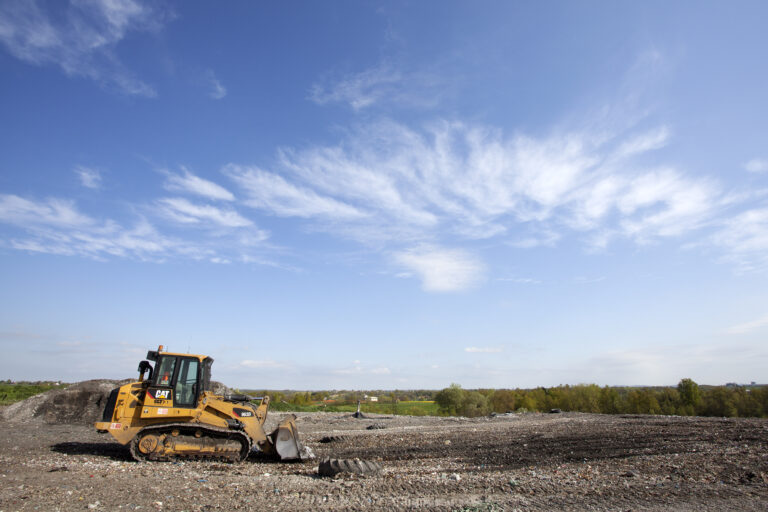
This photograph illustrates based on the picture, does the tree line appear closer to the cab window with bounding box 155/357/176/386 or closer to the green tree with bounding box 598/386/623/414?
the green tree with bounding box 598/386/623/414

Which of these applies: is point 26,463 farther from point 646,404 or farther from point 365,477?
point 646,404

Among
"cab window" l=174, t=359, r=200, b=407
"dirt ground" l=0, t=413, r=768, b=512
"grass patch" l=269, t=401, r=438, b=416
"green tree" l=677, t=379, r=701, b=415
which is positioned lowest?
"dirt ground" l=0, t=413, r=768, b=512

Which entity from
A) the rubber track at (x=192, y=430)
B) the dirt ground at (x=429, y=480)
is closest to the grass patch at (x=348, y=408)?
the dirt ground at (x=429, y=480)

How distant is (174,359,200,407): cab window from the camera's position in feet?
38.0

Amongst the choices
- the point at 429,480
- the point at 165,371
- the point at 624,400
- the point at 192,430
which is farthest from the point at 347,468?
the point at 624,400

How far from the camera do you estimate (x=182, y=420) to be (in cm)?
1152

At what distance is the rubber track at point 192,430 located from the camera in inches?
431

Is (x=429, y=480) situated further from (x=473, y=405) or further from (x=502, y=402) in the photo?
(x=502, y=402)

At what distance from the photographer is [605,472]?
378 inches

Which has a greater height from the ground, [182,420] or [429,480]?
[182,420]

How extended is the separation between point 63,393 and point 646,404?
61.1 meters

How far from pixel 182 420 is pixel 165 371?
143 cm

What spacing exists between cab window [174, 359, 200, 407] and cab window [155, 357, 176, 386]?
0.23 meters

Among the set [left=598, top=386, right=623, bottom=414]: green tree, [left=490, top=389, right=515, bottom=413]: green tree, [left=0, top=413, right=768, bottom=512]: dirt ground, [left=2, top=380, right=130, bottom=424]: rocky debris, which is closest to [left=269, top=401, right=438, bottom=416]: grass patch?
[left=490, top=389, right=515, bottom=413]: green tree
